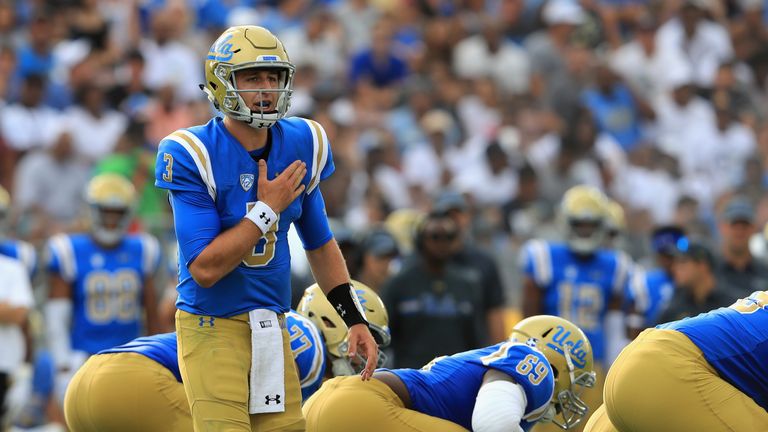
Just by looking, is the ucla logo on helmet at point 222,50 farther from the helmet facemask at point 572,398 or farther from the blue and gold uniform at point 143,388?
the helmet facemask at point 572,398

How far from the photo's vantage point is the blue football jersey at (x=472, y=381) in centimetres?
559

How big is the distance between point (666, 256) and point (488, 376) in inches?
210

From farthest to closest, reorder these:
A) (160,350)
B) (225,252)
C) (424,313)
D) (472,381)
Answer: (424,313), (160,350), (472,381), (225,252)

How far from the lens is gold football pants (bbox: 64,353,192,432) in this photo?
6027 millimetres

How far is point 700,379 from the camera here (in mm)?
5395

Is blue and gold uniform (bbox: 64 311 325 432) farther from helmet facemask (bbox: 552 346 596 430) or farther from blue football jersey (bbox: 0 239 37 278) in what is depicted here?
blue football jersey (bbox: 0 239 37 278)

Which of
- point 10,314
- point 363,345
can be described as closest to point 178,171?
point 363,345

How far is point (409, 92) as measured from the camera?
1487 centimetres

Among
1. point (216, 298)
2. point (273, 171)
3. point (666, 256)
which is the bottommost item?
point (666, 256)

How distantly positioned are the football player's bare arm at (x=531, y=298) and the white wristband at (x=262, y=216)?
17.2ft

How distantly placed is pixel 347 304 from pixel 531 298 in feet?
15.5

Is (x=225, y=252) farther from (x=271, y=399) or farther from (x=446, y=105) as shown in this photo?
(x=446, y=105)

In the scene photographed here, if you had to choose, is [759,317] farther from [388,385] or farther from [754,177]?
[754,177]

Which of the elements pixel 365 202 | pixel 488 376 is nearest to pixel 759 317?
pixel 488 376
